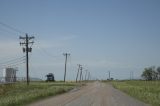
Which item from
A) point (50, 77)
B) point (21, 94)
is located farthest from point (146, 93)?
point (50, 77)

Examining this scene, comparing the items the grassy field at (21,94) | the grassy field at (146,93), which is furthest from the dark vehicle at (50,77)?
the grassy field at (21,94)

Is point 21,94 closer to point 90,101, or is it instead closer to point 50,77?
point 90,101

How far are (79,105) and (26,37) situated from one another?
35.5m

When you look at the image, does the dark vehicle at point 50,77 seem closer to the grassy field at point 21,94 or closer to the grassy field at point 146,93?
the grassy field at point 146,93

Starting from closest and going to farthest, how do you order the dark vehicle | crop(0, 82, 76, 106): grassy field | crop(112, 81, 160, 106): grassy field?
crop(0, 82, 76, 106): grassy field
crop(112, 81, 160, 106): grassy field
the dark vehicle

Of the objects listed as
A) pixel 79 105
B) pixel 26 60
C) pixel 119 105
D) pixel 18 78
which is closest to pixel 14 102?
pixel 79 105

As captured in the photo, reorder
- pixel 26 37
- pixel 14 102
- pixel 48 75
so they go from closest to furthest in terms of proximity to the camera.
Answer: pixel 14 102
pixel 26 37
pixel 48 75

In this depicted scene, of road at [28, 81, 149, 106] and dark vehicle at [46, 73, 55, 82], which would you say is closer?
road at [28, 81, 149, 106]

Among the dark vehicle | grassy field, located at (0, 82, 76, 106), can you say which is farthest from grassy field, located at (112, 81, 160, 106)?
the dark vehicle

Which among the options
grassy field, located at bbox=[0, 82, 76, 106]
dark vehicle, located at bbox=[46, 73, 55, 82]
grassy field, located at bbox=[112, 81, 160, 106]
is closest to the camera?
grassy field, located at bbox=[0, 82, 76, 106]

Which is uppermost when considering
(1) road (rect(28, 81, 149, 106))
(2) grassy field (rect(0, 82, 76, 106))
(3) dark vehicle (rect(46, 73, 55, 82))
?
(3) dark vehicle (rect(46, 73, 55, 82))

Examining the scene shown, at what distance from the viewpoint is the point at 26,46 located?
188 feet

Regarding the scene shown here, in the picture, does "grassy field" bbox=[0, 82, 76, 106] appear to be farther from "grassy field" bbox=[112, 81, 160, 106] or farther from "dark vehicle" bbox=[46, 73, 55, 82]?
"dark vehicle" bbox=[46, 73, 55, 82]

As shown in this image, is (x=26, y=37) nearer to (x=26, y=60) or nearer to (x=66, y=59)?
(x=26, y=60)
